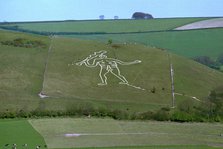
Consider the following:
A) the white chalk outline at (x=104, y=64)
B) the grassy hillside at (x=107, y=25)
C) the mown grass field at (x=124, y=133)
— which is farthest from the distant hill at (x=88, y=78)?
the grassy hillside at (x=107, y=25)

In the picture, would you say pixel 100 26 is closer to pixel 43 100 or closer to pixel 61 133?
pixel 43 100

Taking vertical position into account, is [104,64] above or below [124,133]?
above

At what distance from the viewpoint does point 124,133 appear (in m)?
55.8

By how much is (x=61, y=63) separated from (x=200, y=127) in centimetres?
3102

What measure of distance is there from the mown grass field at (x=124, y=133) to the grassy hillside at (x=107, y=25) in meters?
72.5

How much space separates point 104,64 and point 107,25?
59165 mm

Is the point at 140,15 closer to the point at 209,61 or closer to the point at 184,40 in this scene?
the point at 184,40

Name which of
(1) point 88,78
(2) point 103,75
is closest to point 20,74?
(1) point 88,78

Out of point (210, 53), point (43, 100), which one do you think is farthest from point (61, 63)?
point (210, 53)

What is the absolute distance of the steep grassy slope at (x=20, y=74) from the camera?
221 feet

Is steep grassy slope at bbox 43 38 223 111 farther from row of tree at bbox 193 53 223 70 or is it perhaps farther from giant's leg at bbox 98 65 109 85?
row of tree at bbox 193 53 223 70

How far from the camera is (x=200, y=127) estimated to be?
6062cm

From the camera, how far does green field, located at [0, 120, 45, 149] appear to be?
4944 cm

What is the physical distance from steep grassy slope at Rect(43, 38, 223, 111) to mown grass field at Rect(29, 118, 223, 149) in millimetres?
7797
